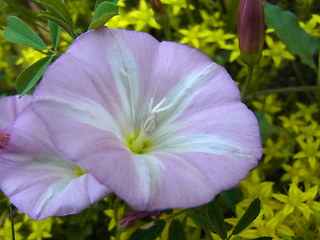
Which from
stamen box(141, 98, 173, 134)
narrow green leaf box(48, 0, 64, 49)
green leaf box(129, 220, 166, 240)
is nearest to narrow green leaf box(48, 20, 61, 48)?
narrow green leaf box(48, 0, 64, 49)

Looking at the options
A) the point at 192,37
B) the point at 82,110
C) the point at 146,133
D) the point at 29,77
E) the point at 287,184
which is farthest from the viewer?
the point at 192,37

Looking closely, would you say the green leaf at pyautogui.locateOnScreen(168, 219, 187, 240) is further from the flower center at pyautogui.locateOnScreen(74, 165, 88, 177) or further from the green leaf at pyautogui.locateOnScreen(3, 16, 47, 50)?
the green leaf at pyautogui.locateOnScreen(3, 16, 47, 50)

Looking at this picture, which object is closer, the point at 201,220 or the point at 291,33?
the point at 201,220

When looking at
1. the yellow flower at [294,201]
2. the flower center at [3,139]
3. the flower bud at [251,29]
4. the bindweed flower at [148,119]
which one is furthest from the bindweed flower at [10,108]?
the yellow flower at [294,201]

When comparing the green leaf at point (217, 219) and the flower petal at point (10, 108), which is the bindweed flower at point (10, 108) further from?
the green leaf at point (217, 219)

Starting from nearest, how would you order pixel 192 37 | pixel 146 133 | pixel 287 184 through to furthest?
pixel 146 133
pixel 287 184
pixel 192 37

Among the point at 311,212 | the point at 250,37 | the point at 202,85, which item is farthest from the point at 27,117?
the point at 311,212

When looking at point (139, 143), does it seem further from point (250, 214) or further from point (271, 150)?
point (271, 150)

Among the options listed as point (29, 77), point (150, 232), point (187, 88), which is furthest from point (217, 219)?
point (29, 77)
